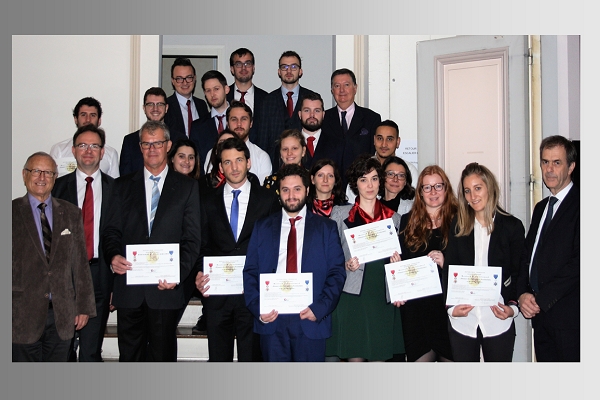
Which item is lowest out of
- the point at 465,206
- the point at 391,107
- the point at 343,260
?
the point at 343,260

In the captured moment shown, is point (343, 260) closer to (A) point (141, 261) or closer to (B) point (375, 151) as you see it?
(A) point (141, 261)

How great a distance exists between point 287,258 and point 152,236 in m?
1.06

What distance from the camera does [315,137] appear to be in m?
5.46

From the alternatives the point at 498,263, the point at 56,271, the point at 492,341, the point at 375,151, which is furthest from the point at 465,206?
the point at 56,271

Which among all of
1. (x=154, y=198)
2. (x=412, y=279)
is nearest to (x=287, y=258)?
(x=412, y=279)

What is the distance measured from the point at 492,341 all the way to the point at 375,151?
227cm

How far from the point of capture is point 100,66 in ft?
23.5

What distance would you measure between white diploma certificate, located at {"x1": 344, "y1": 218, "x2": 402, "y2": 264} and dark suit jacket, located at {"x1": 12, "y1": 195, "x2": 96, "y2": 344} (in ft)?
6.52

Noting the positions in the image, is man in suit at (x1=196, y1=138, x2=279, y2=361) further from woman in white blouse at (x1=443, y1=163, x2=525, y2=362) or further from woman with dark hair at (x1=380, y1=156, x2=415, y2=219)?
woman in white blouse at (x1=443, y1=163, x2=525, y2=362)

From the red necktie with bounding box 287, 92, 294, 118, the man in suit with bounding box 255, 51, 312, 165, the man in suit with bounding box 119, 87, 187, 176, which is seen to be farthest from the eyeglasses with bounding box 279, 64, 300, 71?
the man in suit with bounding box 119, 87, 187, 176

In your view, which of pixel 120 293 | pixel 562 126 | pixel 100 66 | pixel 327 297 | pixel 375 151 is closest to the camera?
pixel 327 297

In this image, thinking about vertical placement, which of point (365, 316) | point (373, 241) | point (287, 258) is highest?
point (373, 241)

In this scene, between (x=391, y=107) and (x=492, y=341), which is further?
(x=391, y=107)

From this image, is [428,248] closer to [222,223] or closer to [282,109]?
[222,223]
